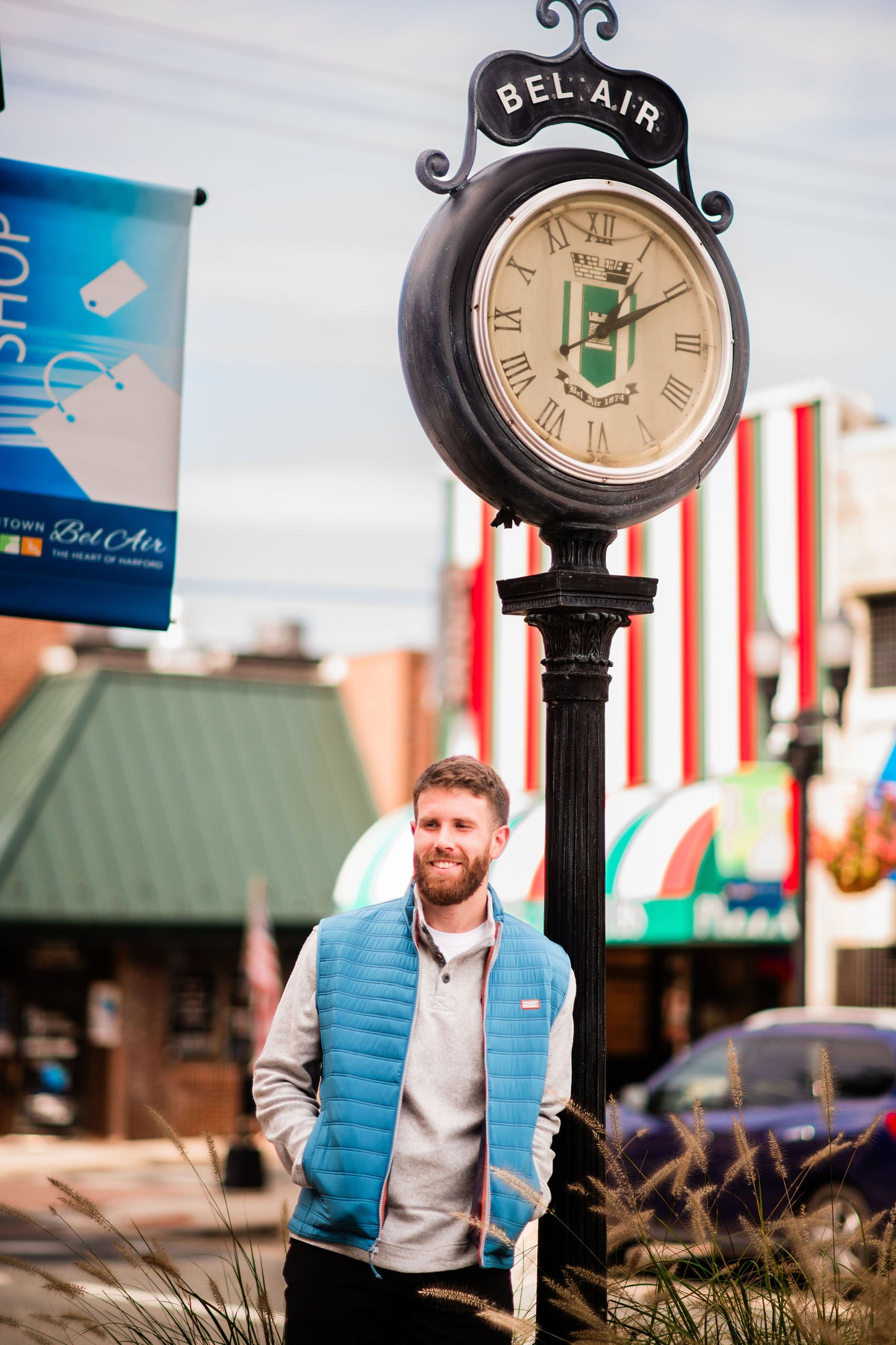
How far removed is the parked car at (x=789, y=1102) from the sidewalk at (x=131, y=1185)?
2.93m

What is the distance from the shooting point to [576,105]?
384 cm

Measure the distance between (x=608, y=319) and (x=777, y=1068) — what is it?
28.2 feet

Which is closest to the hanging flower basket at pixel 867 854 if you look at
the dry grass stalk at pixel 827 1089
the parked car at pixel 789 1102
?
the parked car at pixel 789 1102

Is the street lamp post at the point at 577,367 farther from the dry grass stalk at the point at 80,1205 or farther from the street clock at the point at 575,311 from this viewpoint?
the dry grass stalk at the point at 80,1205

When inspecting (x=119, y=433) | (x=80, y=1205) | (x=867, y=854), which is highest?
(x=119, y=433)

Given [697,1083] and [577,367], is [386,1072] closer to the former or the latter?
[577,367]

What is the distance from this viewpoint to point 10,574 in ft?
16.9

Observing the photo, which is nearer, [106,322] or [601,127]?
[601,127]

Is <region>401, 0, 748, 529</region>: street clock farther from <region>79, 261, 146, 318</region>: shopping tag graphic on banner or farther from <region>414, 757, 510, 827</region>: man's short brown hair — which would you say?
<region>79, 261, 146, 318</region>: shopping tag graphic on banner

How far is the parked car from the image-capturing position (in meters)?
10.1

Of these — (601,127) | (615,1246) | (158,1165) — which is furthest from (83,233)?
(158,1165)

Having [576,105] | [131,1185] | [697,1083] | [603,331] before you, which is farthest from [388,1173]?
[131,1185]

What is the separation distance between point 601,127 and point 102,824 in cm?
1852

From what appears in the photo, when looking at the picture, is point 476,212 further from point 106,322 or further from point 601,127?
point 106,322
